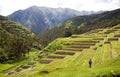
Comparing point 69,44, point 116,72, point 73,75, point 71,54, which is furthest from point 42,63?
point 116,72

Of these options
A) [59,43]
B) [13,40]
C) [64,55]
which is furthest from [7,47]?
[64,55]

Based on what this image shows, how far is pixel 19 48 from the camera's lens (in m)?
132

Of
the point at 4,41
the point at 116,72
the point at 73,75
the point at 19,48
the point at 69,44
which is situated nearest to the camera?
the point at 116,72

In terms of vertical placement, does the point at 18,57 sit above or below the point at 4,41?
below

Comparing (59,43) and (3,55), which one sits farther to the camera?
(3,55)

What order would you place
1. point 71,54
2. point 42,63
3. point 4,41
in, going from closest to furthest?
point 42,63
point 71,54
point 4,41

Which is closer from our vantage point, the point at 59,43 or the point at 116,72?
the point at 116,72

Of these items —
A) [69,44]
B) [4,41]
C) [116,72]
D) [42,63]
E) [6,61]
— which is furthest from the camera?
[4,41]

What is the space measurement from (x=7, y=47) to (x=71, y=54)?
209 ft

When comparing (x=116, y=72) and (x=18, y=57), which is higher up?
(x=116, y=72)

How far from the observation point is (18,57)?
427ft

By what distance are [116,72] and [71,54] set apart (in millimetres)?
59672

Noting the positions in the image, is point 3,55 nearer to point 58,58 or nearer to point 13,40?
point 13,40

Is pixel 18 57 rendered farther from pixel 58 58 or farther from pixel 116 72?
pixel 116 72
